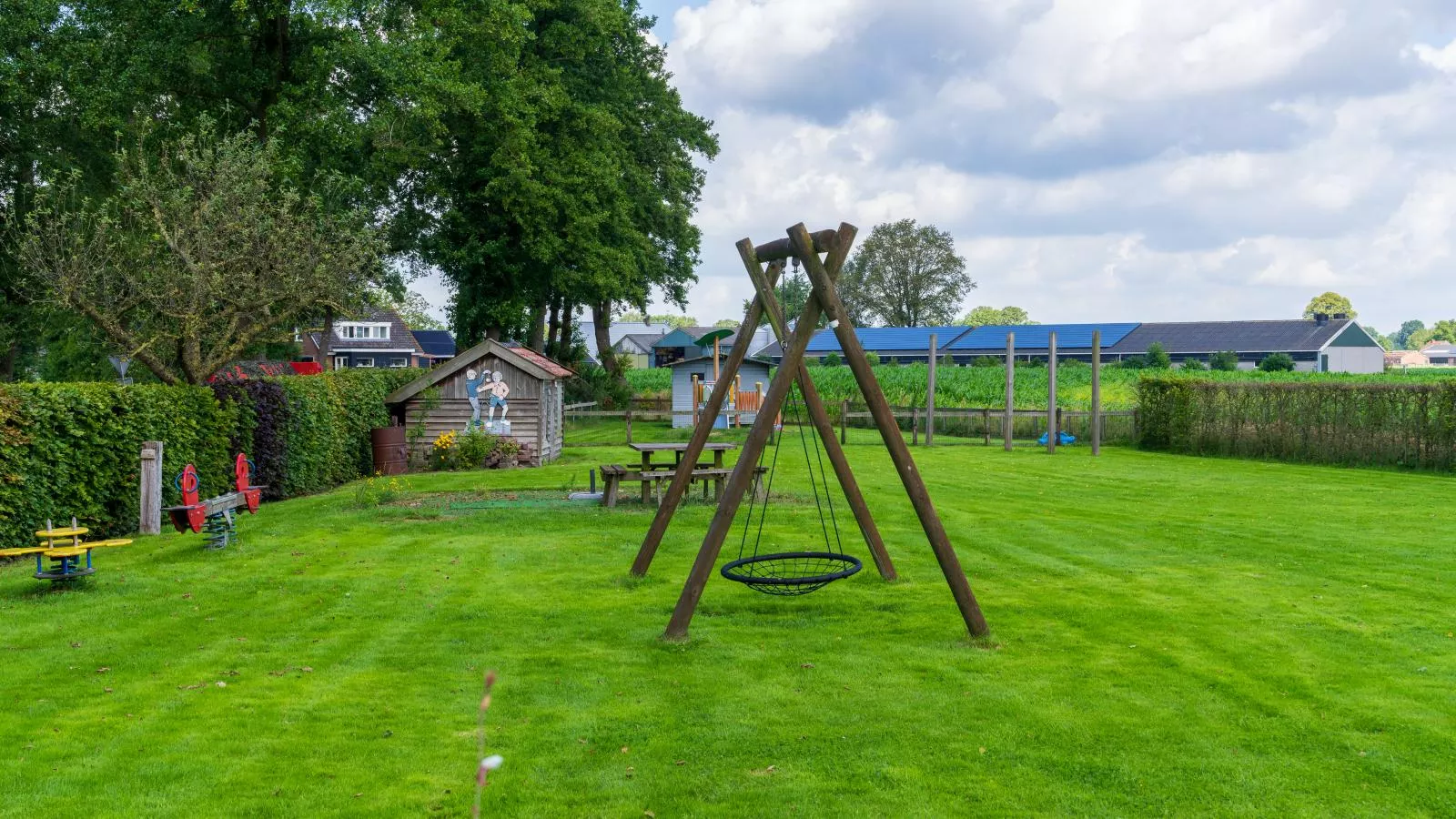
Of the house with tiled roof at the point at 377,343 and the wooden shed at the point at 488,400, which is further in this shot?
the house with tiled roof at the point at 377,343

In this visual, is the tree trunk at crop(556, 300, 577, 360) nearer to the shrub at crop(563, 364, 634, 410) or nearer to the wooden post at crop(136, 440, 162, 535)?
the shrub at crop(563, 364, 634, 410)

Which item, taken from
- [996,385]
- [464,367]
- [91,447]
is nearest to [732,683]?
[91,447]

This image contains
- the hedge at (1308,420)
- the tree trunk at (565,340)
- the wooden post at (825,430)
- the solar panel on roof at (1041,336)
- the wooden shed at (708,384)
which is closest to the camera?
the wooden post at (825,430)

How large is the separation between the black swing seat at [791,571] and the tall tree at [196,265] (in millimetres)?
11116

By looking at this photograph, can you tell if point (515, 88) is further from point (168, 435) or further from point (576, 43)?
point (168, 435)

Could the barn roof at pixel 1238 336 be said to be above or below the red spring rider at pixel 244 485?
above

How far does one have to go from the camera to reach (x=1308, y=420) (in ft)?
80.6

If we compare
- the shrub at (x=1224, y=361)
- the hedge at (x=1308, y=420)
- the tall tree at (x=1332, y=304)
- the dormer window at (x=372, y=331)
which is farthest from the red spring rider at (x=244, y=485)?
A: the tall tree at (x=1332, y=304)

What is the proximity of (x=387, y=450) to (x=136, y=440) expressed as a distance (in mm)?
9369

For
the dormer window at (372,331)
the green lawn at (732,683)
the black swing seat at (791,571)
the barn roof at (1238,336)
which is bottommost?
the green lawn at (732,683)

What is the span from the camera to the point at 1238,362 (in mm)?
69875

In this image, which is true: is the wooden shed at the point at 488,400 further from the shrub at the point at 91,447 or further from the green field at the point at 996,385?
the green field at the point at 996,385

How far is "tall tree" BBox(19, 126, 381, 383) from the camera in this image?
56.5ft

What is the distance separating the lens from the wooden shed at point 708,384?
3462 cm
